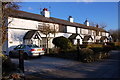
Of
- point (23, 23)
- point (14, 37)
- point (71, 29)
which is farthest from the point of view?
point (71, 29)

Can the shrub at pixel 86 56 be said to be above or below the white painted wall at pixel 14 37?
below

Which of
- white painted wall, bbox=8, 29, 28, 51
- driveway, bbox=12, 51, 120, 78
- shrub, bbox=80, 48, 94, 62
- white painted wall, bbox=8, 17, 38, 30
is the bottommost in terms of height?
driveway, bbox=12, 51, 120, 78

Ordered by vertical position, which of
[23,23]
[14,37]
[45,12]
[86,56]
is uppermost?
[45,12]

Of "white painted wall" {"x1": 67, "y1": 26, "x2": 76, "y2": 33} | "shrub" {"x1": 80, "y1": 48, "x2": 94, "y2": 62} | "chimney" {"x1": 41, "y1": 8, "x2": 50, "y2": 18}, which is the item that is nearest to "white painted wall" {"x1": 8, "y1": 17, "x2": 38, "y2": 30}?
"chimney" {"x1": 41, "y1": 8, "x2": 50, "y2": 18}

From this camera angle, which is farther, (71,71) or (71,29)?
(71,29)

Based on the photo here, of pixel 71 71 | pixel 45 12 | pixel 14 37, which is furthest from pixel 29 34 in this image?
pixel 71 71

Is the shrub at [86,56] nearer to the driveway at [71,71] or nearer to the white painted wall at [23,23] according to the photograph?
the driveway at [71,71]

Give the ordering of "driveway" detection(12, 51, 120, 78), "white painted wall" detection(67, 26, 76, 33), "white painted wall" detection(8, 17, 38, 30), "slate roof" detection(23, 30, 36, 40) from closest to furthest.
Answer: "driveway" detection(12, 51, 120, 78), "white painted wall" detection(8, 17, 38, 30), "slate roof" detection(23, 30, 36, 40), "white painted wall" detection(67, 26, 76, 33)

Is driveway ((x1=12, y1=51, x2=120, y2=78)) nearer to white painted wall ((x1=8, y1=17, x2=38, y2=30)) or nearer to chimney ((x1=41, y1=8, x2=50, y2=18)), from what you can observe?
white painted wall ((x1=8, y1=17, x2=38, y2=30))

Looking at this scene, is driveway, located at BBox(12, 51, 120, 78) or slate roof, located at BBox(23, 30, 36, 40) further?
slate roof, located at BBox(23, 30, 36, 40)

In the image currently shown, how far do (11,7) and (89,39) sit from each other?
23.7m

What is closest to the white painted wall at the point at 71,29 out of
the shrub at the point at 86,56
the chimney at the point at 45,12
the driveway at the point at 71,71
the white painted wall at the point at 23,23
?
the chimney at the point at 45,12

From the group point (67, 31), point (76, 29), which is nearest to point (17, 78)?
point (67, 31)

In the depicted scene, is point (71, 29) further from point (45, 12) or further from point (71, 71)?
point (71, 71)
